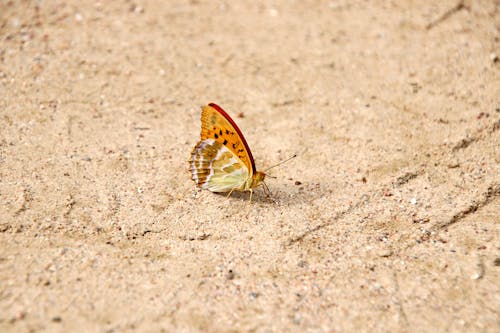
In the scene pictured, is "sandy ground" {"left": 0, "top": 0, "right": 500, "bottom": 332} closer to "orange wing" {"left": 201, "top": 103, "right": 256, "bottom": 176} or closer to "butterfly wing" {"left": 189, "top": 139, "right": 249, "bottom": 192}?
"butterfly wing" {"left": 189, "top": 139, "right": 249, "bottom": 192}

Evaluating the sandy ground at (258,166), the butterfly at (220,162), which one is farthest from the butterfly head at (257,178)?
the sandy ground at (258,166)

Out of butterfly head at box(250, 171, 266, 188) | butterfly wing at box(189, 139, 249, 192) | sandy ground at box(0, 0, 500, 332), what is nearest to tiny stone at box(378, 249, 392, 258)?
sandy ground at box(0, 0, 500, 332)

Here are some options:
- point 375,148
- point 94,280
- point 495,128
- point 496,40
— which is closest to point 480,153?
point 495,128

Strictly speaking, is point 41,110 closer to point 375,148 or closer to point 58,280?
point 58,280

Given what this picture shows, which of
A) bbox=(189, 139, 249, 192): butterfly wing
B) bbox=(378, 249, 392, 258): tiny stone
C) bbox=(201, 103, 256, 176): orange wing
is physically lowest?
bbox=(378, 249, 392, 258): tiny stone

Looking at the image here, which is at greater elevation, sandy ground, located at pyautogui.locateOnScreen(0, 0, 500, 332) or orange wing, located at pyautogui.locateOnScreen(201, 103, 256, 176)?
orange wing, located at pyautogui.locateOnScreen(201, 103, 256, 176)

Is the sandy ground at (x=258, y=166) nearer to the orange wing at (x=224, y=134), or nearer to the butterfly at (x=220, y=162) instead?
the butterfly at (x=220, y=162)

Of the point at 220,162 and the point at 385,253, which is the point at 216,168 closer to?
the point at 220,162
